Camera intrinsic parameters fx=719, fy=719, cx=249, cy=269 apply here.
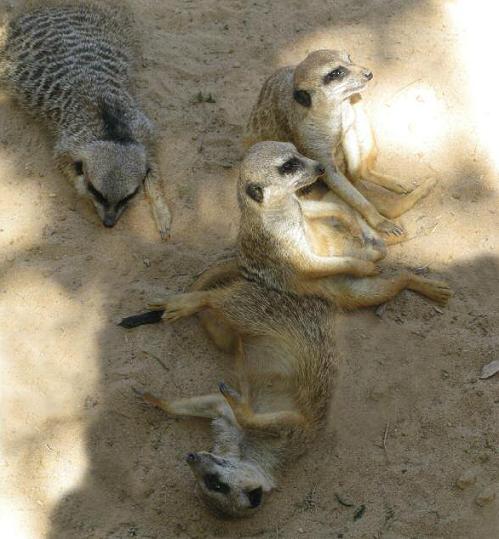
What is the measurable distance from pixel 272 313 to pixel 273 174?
58cm

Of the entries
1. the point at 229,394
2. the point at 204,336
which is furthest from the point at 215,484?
the point at 204,336

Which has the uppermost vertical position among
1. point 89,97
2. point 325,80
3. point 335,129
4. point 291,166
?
point 325,80

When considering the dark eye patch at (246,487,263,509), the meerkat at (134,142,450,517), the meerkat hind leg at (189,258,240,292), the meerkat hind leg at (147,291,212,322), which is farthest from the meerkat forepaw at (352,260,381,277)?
the dark eye patch at (246,487,263,509)

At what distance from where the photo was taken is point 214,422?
9.19ft

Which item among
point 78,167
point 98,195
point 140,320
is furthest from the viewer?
point 78,167

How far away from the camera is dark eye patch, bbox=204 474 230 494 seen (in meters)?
2.46

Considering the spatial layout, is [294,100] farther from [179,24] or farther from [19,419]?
[19,419]

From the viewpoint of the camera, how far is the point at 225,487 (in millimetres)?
2473

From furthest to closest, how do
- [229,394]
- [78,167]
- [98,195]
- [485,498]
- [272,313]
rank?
[78,167], [98,195], [272,313], [229,394], [485,498]

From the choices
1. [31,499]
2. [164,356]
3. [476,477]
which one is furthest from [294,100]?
[31,499]

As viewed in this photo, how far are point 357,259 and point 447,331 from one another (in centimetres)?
47

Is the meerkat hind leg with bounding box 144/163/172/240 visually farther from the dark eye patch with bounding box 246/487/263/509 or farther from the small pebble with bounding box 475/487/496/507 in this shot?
the small pebble with bounding box 475/487/496/507

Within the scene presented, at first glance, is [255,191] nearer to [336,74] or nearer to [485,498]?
[336,74]

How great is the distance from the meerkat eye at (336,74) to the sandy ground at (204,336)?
0.57 meters
